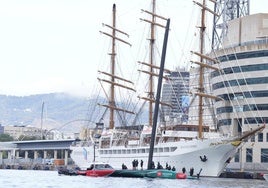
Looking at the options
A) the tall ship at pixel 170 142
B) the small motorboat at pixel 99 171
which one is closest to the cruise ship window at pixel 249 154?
the tall ship at pixel 170 142

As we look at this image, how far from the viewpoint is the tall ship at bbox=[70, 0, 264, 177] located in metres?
127

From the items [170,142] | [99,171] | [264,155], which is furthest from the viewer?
[264,155]

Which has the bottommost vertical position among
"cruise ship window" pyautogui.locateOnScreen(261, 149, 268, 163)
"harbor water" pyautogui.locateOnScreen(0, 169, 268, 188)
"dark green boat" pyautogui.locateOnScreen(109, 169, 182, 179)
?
"harbor water" pyautogui.locateOnScreen(0, 169, 268, 188)

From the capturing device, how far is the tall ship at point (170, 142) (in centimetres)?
12706

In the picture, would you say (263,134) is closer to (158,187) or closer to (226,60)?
(226,60)

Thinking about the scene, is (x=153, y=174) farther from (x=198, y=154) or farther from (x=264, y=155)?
(x=264, y=155)

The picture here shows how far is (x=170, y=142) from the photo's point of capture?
436ft

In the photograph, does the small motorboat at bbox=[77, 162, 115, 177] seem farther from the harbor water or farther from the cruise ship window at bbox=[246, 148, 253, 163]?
the cruise ship window at bbox=[246, 148, 253, 163]

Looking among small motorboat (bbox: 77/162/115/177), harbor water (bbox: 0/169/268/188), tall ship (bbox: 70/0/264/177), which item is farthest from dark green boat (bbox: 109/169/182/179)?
tall ship (bbox: 70/0/264/177)

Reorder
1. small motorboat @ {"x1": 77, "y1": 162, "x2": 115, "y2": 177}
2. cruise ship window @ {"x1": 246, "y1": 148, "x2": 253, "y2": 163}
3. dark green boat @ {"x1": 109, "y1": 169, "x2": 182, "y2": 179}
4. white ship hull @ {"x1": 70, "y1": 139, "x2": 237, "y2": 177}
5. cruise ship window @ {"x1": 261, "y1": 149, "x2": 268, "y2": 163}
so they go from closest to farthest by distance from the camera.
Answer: dark green boat @ {"x1": 109, "y1": 169, "x2": 182, "y2": 179}, small motorboat @ {"x1": 77, "y1": 162, "x2": 115, "y2": 177}, white ship hull @ {"x1": 70, "y1": 139, "x2": 237, "y2": 177}, cruise ship window @ {"x1": 261, "y1": 149, "x2": 268, "y2": 163}, cruise ship window @ {"x1": 246, "y1": 148, "x2": 253, "y2": 163}

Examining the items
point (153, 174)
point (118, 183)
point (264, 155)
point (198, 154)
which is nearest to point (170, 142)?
point (198, 154)

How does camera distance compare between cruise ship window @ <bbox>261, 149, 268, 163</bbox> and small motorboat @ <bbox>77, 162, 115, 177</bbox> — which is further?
cruise ship window @ <bbox>261, 149, 268, 163</bbox>

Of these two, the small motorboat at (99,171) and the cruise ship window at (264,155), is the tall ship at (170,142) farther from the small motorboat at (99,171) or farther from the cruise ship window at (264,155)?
the cruise ship window at (264,155)

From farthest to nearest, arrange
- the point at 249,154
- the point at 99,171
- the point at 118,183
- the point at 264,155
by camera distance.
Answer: the point at 249,154, the point at 264,155, the point at 99,171, the point at 118,183
